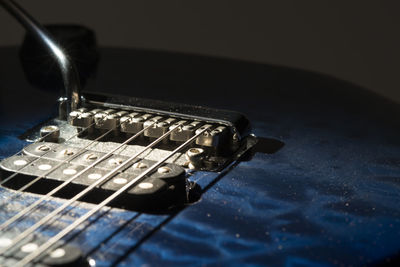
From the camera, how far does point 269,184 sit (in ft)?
2.97

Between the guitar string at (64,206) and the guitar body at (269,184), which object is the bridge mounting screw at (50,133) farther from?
the guitar string at (64,206)

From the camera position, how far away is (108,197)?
0.80m

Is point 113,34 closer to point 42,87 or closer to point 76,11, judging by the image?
point 76,11

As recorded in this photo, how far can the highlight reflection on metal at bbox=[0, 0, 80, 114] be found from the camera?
3.59 ft

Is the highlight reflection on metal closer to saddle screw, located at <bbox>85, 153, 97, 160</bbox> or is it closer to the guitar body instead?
the guitar body

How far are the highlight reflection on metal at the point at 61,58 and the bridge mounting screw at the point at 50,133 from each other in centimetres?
7

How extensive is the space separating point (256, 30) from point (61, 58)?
4.05ft

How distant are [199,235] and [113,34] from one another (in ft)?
5.41

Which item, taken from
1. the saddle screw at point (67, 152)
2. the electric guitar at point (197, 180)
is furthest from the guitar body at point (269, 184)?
the saddle screw at point (67, 152)

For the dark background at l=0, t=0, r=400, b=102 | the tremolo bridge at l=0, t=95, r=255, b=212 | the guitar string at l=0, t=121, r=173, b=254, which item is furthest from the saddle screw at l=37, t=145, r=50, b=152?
the dark background at l=0, t=0, r=400, b=102

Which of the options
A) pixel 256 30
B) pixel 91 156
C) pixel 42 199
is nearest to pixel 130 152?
pixel 91 156

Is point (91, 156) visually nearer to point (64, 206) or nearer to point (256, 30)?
point (64, 206)

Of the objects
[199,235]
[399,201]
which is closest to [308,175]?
[399,201]

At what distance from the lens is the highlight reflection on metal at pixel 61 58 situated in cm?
109
